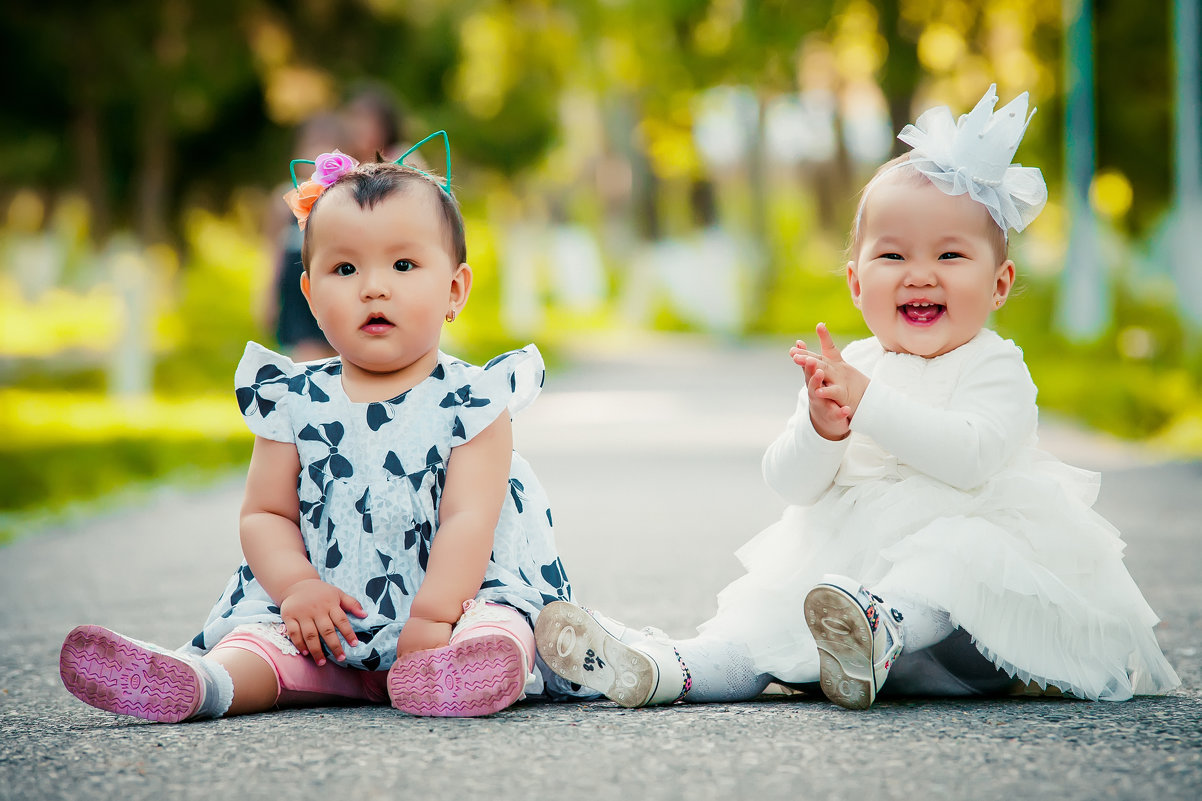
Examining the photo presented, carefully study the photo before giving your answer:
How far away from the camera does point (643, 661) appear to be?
275 cm

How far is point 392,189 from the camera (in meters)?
2.89

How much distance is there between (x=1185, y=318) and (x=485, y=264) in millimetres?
22774

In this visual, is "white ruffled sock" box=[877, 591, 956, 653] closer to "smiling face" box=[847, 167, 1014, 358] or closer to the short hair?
"smiling face" box=[847, 167, 1014, 358]

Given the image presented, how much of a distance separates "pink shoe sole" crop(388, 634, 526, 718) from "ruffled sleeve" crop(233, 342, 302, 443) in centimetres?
60

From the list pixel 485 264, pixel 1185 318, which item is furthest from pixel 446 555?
pixel 485 264

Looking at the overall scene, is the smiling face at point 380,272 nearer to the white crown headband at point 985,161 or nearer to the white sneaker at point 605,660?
the white sneaker at point 605,660

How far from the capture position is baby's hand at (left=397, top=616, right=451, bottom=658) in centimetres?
270

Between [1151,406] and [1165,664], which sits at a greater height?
[1151,406]

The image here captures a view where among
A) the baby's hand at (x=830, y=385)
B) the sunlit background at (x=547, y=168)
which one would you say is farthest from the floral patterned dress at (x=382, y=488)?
the sunlit background at (x=547, y=168)

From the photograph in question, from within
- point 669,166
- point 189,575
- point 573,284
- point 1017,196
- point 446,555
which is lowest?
point 189,575

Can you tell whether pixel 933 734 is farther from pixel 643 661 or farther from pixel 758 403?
pixel 758 403

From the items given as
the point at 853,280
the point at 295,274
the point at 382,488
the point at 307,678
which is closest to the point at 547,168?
the point at 295,274

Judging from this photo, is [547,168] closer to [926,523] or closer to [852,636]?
[926,523]

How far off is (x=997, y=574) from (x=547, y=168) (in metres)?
21.4
